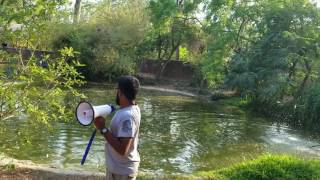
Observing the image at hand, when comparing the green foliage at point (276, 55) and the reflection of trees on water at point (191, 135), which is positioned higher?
the green foliage at point (276, 55)

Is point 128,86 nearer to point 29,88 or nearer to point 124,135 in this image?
point 124,135

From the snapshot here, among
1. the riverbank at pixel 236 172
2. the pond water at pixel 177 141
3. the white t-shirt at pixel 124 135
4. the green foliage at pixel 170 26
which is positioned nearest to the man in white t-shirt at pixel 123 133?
the white t-shirt at pixel 124 135

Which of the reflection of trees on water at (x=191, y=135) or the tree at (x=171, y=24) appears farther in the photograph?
the tree at (x=171, y=24)

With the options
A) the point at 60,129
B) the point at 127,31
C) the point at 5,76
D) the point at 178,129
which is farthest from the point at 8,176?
the point at 127,31

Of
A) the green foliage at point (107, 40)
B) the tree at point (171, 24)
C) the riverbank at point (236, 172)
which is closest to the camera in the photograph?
the riverbank at point (236, 172)

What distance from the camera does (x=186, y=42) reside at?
1330 inches

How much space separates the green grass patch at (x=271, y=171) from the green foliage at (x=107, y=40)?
2189 cm

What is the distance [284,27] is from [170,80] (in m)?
14.1

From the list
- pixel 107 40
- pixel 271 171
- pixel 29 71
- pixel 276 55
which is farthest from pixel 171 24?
pixel 29 71

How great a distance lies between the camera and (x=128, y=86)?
4555 millimetres

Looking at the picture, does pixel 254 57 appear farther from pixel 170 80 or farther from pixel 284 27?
pixel 170 80

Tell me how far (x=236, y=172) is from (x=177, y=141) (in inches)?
200

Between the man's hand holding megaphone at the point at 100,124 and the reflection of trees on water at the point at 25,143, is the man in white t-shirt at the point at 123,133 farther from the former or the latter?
the reflection of trees on water at the point at 25,143

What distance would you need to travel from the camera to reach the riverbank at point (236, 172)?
728 centimetres
